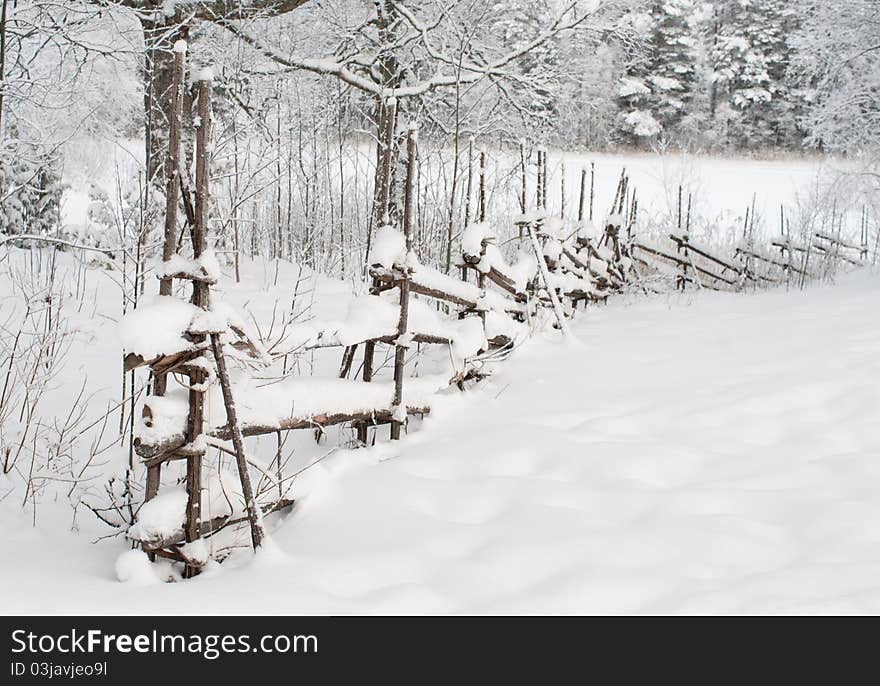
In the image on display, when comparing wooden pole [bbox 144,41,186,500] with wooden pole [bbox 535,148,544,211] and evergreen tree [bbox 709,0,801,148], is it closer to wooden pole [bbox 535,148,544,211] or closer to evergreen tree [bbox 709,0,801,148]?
wooden pole [bbox 535,148,544,211]

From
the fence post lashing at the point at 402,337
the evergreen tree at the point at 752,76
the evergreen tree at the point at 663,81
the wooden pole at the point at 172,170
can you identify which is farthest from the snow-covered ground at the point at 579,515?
the evergreen tree at the point at 752,76

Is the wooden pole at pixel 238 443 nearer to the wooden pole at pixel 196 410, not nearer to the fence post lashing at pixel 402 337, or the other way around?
the wooden pole at pixel 196 410

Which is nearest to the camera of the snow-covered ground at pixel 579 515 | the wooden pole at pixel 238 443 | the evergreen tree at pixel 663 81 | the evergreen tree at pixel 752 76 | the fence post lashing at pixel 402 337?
the snow-covered ground at pixel 579 515

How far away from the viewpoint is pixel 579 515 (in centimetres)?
286

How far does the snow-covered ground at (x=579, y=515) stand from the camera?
230 cm

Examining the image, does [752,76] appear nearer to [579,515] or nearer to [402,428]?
[402,428]

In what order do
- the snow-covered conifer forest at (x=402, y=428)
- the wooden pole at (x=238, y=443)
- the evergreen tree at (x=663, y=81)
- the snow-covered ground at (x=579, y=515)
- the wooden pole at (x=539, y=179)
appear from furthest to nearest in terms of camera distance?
the evergreen tree at (x=663, y=81)
the wooden pole at (x=539, y=179)
the wooden pole at (x=238, y=443)
the snow-covered conifer forest at (x=402, y=428)
the snow-covered ground at (x=579, y=515)

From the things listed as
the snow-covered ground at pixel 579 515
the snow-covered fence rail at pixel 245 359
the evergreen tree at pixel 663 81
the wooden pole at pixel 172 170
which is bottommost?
the snow-covered ground at pixel 579 515

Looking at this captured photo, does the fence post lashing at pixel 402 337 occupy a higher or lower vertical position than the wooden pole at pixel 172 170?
lower

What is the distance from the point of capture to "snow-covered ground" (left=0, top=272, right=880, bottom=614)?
2.30 metres

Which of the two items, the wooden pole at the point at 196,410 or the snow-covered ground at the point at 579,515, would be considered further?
the wooden pole at the point at 196,410

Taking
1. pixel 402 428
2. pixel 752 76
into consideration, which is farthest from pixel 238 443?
pixel 752 76
